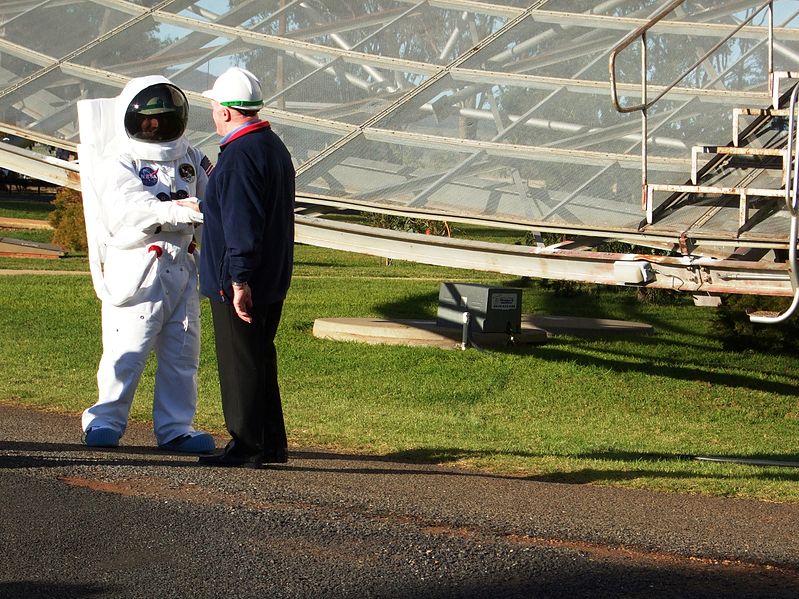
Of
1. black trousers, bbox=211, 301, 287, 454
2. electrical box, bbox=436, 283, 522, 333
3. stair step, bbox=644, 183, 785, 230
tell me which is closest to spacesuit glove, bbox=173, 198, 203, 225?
black trousers, bbox=211, 301, 287, 454

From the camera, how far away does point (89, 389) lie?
1042cm

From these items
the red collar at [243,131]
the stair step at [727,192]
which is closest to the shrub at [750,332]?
the stair step at [727,192]

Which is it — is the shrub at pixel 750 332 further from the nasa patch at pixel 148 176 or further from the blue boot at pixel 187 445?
the nasa patch at pixel 148 176

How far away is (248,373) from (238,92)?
1.38 meters

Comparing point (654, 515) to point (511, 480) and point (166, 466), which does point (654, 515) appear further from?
point (166, 466)

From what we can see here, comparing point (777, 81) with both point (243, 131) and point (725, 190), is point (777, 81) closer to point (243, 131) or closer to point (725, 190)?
point (725, 190)

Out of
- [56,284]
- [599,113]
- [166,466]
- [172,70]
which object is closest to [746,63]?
[599,113]

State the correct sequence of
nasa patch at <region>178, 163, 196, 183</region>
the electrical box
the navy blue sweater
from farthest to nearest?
the electrical box → nasa patch at <region>178, 163, 196, 183</region> → the navy blue sweater

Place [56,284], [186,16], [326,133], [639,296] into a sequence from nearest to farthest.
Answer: [326,133] → [186,16] → [56,284] → [639,296]

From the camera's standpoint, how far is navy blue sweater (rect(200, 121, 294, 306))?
609cm

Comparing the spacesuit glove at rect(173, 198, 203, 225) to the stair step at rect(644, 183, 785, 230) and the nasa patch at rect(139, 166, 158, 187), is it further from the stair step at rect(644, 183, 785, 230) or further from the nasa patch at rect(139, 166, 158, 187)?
the stair step at rect(644, 183, 785, 230)

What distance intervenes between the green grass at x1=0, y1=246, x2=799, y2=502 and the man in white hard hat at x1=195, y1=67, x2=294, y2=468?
1767 millimetres

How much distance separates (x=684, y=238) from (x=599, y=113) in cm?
188

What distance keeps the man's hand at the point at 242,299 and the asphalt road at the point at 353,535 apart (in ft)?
2.52
